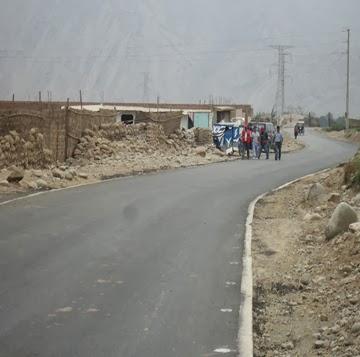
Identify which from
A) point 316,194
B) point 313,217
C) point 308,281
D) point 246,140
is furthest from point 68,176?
point 246,140

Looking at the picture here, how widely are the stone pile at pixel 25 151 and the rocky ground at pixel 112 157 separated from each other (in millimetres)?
36

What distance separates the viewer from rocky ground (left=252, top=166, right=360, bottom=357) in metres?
6.58

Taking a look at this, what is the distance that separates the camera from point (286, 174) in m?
26.7

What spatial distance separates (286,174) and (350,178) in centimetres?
988

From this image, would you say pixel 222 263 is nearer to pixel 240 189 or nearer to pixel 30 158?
pixel 240 189

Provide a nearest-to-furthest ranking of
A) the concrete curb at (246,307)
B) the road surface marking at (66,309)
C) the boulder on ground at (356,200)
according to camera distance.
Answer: the concrete curb at (246,307) < the road surface marking at (66,309) < the boulder on ground at (356,200)

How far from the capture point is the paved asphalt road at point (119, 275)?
20.6 feet

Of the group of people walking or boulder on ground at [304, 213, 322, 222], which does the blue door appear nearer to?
the group of people walking

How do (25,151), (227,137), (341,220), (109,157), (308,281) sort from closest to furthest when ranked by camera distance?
(308,281) < (341,220) < (25,151) < (109,157) < (227,137)

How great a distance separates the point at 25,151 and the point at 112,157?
7.08 m

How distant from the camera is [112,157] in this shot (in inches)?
1182

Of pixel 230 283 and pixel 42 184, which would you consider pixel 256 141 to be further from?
pixel 230 283

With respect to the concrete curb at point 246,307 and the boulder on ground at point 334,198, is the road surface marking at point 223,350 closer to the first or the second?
the concrete curb at point 246,307

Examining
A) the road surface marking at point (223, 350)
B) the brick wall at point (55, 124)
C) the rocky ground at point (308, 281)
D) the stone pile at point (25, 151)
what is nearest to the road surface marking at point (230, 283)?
the rocky ground at point (308, 281)
